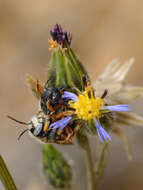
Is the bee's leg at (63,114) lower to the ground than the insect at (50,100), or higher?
lower

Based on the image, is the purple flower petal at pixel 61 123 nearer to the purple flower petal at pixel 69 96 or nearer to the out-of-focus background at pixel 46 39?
the purple flower petal at pixel 69 96

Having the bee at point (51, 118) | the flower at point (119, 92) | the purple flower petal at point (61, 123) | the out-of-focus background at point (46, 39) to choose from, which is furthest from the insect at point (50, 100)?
the out-of-focus background at point (46, 39)

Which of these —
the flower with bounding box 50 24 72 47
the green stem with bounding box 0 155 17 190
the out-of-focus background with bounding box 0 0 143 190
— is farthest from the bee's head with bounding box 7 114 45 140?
the out-of-focus background with bounding box 0 0 143 190

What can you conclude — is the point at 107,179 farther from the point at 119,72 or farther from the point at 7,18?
the point at 7,18

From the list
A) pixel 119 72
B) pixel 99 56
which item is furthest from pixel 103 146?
pixel 99 56

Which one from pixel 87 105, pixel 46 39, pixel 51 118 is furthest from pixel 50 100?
pixel 46 39

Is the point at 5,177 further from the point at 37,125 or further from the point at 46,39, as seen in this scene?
the point at 46,39
